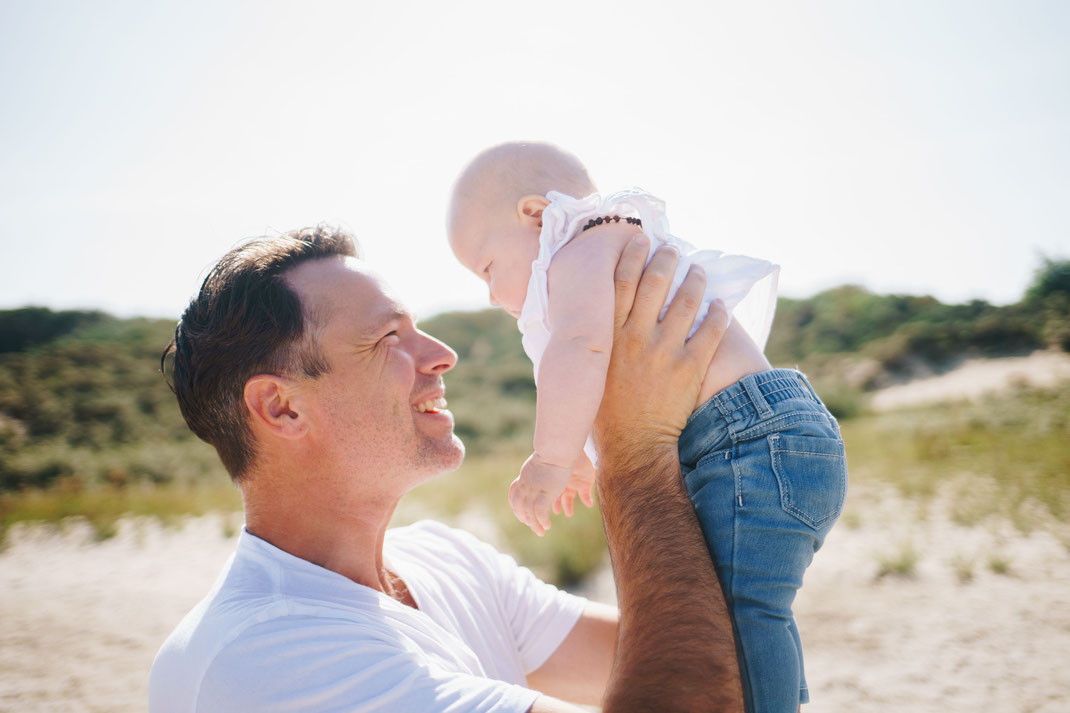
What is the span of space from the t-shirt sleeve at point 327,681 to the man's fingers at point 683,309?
1.09m

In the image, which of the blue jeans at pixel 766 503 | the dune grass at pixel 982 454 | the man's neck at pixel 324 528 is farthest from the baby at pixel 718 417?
the dune grass at pixel 982 454

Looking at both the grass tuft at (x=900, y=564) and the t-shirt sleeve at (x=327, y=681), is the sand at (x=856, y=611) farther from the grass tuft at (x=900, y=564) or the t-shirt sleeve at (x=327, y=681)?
the t-shirt sleeve at (x=327, y=681)

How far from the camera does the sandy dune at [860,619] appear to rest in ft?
15.4

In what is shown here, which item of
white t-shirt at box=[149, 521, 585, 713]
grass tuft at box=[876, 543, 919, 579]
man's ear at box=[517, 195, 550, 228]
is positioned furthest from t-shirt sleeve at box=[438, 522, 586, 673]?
grass tuft at box=[876, 543, 919, 579]

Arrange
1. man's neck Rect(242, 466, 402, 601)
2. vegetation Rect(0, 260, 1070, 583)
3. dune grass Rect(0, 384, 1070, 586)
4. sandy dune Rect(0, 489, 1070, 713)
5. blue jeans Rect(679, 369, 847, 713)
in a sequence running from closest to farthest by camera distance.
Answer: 1. blue jeans Rect(679, 369, 847, 713)
2. man's neck Rect(242, 466, 402, 601)
3. sandy dune Rect(0, 489, 1070, 713)
4. dune grass Rect(0, 384, 1070, 586)
5. vegetation Rect(0, 260, 1070, 583)

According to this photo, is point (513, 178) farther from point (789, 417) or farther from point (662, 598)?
point (662, 598)

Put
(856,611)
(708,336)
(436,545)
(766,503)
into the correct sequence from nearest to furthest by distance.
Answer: (766,503)
(708,336)
(436,545)
(856,611)

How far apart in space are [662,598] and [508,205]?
147 cm

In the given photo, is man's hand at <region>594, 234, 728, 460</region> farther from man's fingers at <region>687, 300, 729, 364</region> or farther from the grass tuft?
the grass tuft

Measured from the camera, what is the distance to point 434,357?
236cm

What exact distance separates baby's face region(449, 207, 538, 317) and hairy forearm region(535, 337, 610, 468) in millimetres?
556

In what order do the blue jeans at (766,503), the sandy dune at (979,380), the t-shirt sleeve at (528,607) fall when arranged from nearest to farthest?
the blue jeans at (766,503) < the t-shirt sleeve at (528,607) < the sandy dune at (979,380)

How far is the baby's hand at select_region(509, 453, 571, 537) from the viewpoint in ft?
6.17

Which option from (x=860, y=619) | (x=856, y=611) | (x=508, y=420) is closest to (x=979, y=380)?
(x=508, y=420)
